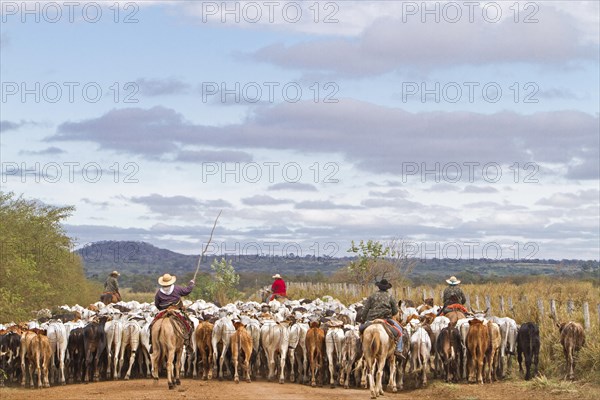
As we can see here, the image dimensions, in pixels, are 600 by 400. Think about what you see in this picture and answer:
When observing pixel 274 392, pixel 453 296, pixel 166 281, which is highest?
pixel 166 281

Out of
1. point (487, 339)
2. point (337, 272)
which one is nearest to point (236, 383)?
point (487, 339)

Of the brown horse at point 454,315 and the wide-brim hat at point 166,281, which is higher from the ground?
the wide-brim hat at point 166,281

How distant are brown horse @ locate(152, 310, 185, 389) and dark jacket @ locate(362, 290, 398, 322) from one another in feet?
12.1

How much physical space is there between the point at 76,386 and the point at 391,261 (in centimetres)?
3210

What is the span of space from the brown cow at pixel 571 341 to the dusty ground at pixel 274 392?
0.57 meters

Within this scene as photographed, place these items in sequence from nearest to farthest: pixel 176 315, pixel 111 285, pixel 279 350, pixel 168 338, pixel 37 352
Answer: pixel 168 338 < pixel 176 315 < pixel 37 352 < pixel 279 350 < pixel 111 285

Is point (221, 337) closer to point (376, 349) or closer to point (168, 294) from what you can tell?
point (168, 294)

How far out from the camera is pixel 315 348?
2012cm

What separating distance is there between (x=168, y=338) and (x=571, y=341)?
7.87 meters

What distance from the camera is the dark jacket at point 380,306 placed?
64.2 feet

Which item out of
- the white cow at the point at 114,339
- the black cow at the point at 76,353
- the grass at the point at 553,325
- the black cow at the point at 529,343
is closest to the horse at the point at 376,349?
the black cow at the point at 529,343

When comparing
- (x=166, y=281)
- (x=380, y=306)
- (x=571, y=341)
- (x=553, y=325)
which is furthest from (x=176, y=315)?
(x=553, y=325)

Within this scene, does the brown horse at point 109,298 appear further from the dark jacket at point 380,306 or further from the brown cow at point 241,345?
the dark jacket at point 380,306

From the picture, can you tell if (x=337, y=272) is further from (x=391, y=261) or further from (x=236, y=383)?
(x=236, y=383)
